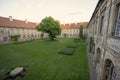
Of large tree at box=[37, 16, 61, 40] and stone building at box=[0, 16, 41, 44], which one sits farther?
large tree at box=[37, 16, 61, 40]

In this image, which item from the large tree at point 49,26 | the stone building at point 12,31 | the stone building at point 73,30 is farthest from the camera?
the stone building at point 73,30

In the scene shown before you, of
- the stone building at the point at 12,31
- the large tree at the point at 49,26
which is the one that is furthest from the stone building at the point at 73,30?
the stone building at the point at 12,31

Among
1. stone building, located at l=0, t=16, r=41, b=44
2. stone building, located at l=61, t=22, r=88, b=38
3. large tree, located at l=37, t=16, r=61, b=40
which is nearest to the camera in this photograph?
stone building, located at l=0, t=16, r=41, b=44

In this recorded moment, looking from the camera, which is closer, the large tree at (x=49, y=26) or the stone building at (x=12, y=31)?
the stone building at (x=12, y=31)

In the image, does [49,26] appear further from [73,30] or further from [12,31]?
[73,30]

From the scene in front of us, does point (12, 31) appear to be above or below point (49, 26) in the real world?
below

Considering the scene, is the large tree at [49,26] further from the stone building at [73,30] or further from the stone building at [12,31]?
the stone building at [73,30]

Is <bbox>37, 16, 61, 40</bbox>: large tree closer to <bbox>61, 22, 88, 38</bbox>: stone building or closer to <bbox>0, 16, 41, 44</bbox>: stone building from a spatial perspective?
<bbox>0, 16, 41, 44</bbox>: stone building

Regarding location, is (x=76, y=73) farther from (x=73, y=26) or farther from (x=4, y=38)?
(x=73, y=26)

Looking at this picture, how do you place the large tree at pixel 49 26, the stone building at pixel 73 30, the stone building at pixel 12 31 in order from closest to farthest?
the stone building at pixel 12 31
the large tree at pixel 49 26
the stone building at pixel 73 30

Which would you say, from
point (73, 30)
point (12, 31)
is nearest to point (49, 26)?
point (12, 31)

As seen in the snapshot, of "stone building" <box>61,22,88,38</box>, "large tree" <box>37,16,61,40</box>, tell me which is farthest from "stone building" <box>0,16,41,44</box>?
"stone building" <box>61,22,88,38</box>

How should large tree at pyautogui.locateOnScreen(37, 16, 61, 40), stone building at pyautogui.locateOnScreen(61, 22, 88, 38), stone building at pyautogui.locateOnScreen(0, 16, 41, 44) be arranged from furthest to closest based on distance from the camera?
stone building at pyautogui.locateOnScreen(61, 22, 88, 38) < large tree at pyautogui.locateOnScreen(37, 16, 61, 40) < stone building at pyautogui.locateOnScreen(0, 16, 41, 44)

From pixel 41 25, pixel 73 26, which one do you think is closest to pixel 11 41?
pixel 41 25
